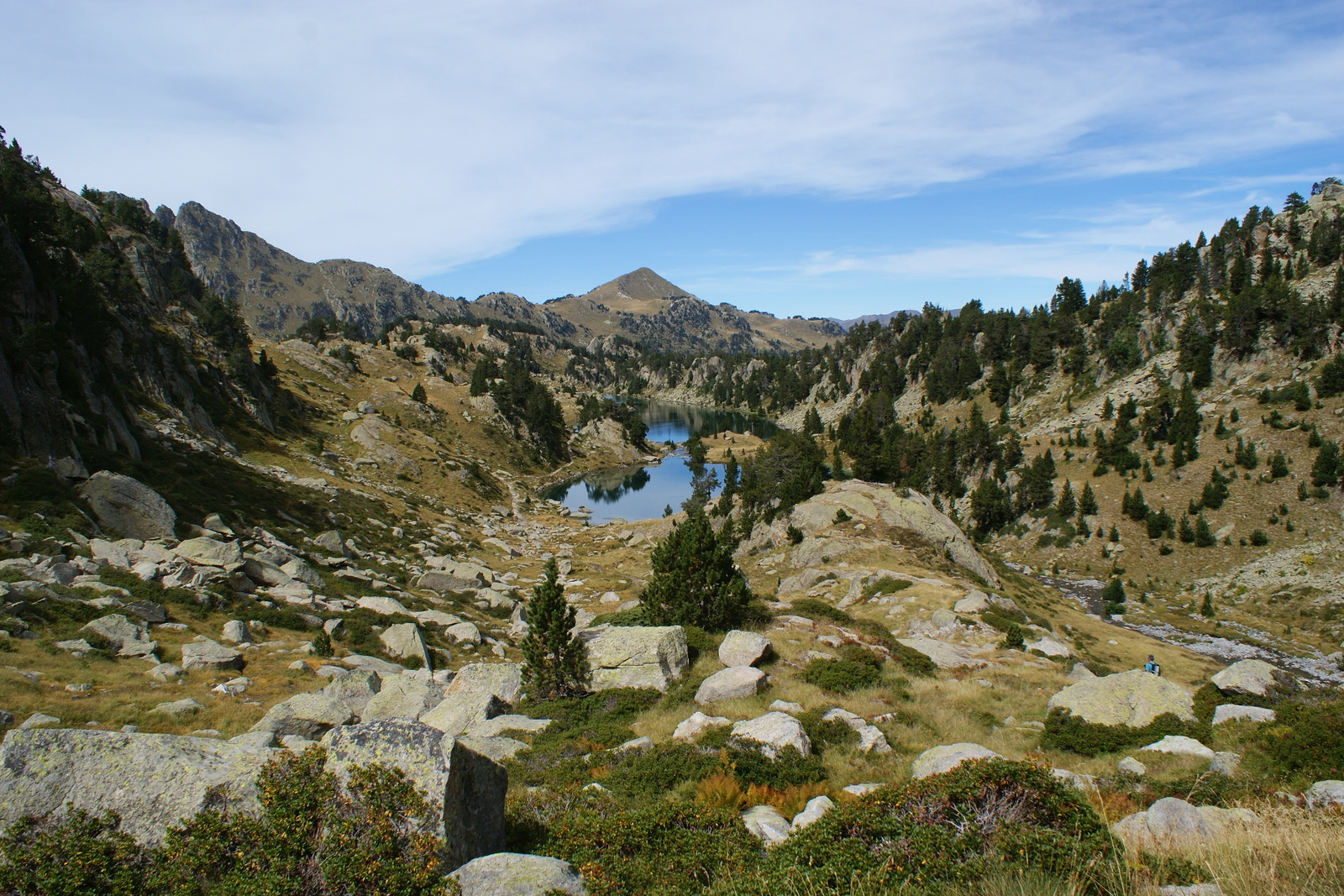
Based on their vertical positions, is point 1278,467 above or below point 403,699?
below

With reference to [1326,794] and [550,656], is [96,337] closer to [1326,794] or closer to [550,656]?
[550,656]

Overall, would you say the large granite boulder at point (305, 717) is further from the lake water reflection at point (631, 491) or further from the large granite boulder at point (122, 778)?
the lake water reflection at point (631, 491)

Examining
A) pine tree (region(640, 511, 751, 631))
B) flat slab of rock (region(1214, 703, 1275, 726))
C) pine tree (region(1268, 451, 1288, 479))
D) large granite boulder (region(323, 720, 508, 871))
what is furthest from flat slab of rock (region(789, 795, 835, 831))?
pine tree (region(1268, 451, 1288, 479))

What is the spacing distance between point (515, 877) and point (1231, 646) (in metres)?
72.2

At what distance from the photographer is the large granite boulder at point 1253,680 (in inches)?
606

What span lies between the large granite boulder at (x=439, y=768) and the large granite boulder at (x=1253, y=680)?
1876 cm

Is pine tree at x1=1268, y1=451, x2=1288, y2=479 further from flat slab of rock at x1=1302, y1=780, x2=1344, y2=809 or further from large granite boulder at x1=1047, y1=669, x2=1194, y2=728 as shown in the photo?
flat slab of rock at x1=1302, y1=780, x2=1344, y2=809

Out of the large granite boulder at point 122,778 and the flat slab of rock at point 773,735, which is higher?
the large granite boulder at point 122,778

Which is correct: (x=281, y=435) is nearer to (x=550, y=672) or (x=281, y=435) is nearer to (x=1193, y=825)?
(x=550, y=672)

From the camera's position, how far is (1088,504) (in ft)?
279

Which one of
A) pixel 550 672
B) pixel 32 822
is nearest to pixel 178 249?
pixel 550 672

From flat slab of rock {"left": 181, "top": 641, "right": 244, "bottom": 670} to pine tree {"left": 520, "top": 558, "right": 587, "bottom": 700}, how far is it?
29.7 feet

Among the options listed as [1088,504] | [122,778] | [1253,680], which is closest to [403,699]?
[122,778]

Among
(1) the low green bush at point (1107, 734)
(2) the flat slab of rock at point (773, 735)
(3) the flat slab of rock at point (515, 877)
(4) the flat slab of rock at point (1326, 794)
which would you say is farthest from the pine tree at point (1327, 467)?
(3) the flat slab of rock at point (515, 877)
